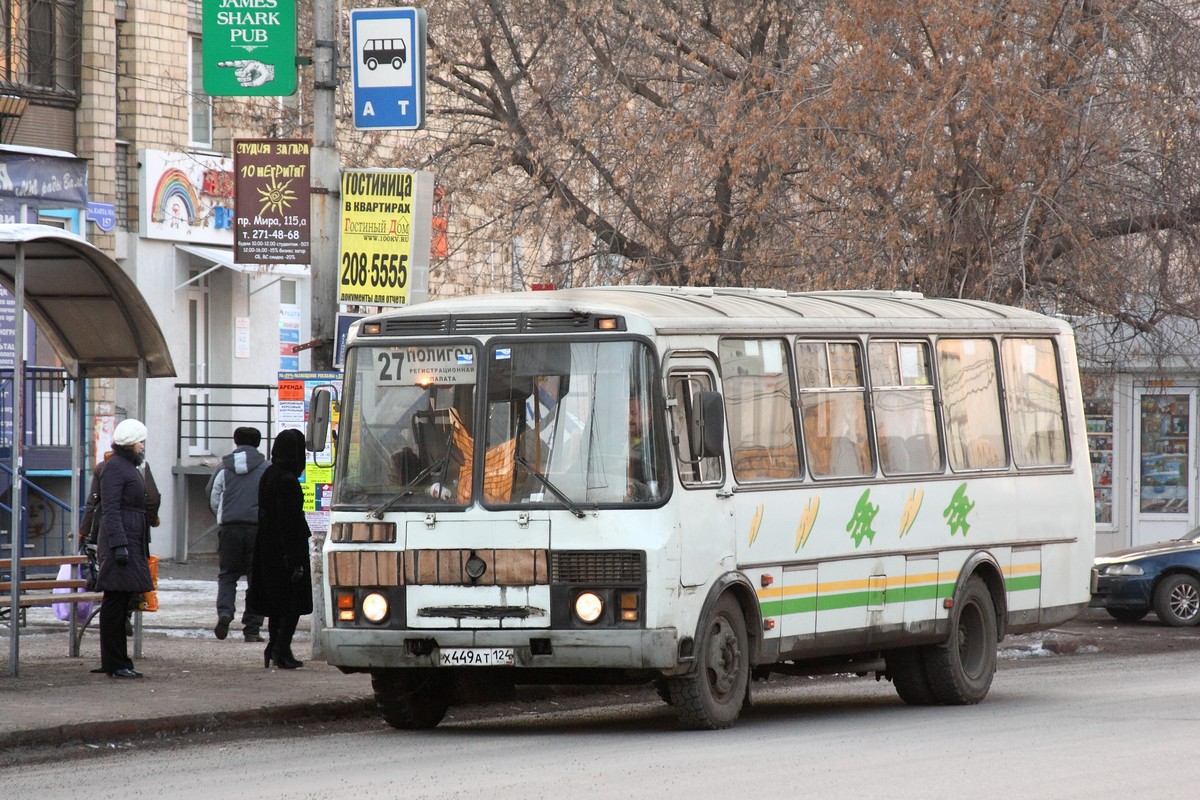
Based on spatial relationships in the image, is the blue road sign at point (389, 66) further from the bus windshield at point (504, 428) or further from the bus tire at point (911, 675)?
the bus tire at point (911, 675)

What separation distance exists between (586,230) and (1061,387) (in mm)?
7365

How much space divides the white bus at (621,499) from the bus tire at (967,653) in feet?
1.11

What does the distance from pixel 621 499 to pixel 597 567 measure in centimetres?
41

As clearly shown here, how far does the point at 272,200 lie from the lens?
1445 cm

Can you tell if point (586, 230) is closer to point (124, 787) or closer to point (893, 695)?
point (893, 695)

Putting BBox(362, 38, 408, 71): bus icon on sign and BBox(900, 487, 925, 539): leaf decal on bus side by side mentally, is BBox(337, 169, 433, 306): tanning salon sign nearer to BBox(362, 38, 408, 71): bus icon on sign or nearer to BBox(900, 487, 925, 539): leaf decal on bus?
BBox(362, 38, 408, 71): bus icon on sign

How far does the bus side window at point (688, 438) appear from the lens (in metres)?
11.5

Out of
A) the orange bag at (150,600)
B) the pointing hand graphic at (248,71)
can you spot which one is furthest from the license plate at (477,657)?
the pointing hand graphic at (248,71)

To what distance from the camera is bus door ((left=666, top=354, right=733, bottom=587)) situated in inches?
448

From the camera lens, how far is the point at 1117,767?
10.0m

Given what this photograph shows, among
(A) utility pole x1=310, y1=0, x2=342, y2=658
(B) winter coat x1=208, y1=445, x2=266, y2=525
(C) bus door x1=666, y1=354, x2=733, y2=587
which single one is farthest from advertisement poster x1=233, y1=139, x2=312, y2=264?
(C) bus door x1=666, y1=354, x2=733, y2=587

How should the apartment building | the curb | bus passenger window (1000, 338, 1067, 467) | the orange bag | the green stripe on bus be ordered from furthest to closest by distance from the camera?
the apartment building < bus passenger window (1000, 338, 1067, 467) < the green stripe on bus < the orange bag < the curb

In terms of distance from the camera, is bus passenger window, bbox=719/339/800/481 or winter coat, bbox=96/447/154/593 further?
winter coat, bbox=96/447/154/593

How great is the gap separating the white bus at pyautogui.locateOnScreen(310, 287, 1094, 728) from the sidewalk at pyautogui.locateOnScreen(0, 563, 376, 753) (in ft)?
3.03
